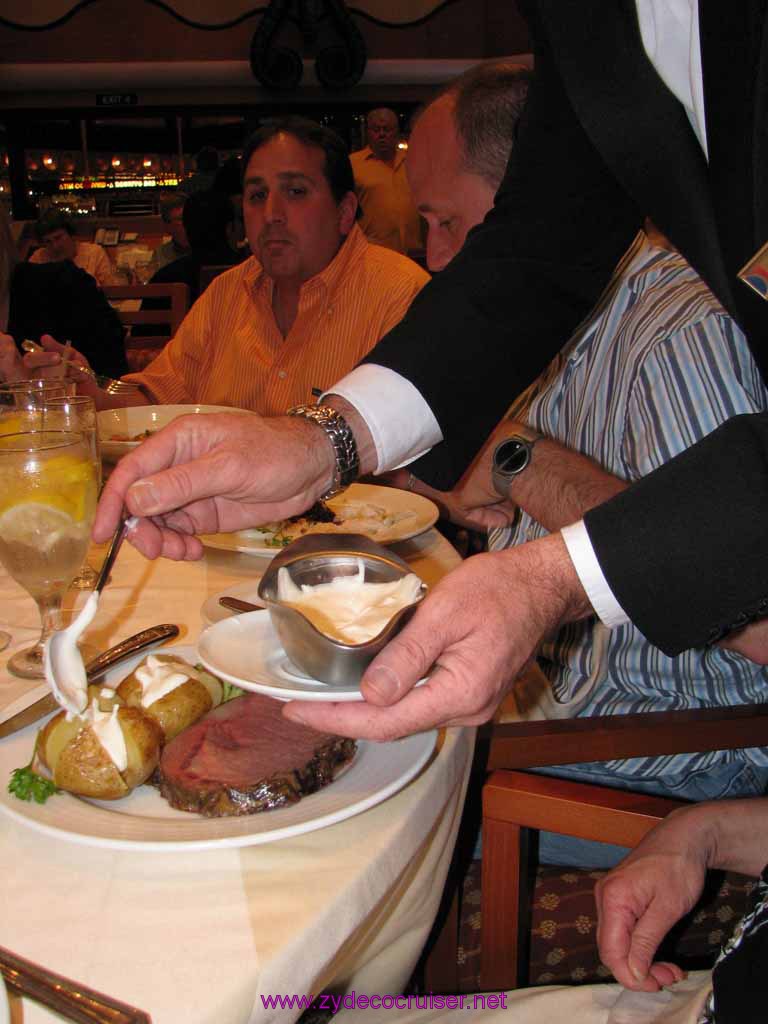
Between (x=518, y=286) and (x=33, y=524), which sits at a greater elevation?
(x=518, y=286)

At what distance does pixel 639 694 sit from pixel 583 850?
287mm

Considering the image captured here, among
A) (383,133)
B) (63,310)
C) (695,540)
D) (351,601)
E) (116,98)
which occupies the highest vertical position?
(116,98)

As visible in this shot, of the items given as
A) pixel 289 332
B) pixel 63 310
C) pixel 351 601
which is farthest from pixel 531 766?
pixel 63 310

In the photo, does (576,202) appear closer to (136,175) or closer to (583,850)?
(583,850)

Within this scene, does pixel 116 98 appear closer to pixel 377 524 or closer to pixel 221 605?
pixel 377 524

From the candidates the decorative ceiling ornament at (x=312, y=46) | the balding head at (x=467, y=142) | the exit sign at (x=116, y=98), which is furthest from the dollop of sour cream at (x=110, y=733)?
the exit sign at (x=116, y=98)

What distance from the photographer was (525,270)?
1.42 meters

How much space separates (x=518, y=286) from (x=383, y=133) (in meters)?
8.12

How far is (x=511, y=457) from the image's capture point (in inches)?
70.2

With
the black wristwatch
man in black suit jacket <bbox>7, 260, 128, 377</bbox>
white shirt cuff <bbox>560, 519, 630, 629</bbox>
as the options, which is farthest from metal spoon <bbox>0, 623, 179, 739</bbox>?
man in black suit jacket <bbox>7, 260, 128, 377</bbox>

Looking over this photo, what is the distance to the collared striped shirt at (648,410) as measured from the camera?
4.58 ft

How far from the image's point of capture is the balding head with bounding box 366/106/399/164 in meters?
8.78

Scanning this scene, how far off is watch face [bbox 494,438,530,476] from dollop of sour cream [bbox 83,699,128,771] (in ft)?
3.50

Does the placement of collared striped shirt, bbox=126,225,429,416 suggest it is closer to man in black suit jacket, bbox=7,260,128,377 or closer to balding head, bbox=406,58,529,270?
balding head, bbox=406,58,529,270
